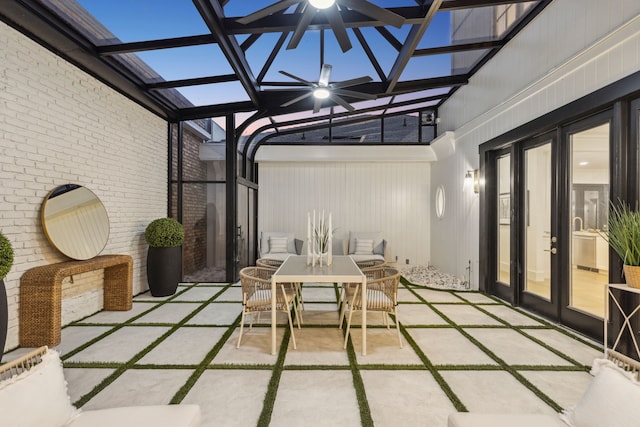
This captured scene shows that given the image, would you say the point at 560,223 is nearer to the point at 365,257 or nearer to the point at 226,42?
the point at 365,257

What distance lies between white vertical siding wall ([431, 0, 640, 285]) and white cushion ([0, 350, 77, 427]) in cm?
452

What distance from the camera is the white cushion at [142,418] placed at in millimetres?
1348

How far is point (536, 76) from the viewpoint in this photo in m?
3.89

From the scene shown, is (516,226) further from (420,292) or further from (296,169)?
(296,169)

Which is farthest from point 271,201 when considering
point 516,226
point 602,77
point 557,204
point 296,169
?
point 602,77

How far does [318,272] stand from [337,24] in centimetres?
236

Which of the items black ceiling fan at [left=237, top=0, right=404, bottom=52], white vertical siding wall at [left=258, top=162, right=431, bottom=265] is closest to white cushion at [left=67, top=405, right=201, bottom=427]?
black ceiling fan at [left=237, top=0, right=404, bottom=52]

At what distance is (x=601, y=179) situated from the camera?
10.6 feet

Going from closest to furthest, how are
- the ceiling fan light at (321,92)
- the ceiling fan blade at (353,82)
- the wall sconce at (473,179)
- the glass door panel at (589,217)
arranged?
the glass door panel at (589,217) < the ceiling fan blade at (353,82) < the ceiling fan light at (321,92) < the wall sconce at (473,179)

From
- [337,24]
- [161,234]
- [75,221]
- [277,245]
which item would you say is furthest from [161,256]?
[337,24]

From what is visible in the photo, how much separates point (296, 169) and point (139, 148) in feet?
12.2

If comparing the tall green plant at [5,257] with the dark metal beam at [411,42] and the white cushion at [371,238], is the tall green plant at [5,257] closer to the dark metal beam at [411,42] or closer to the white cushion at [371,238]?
the dark metal beam at [411,42]

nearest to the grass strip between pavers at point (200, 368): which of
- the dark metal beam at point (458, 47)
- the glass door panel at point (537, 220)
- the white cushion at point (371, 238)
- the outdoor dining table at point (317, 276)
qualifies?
the outdoor dining table at point (317, 276)

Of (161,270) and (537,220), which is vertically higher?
(537,220)
